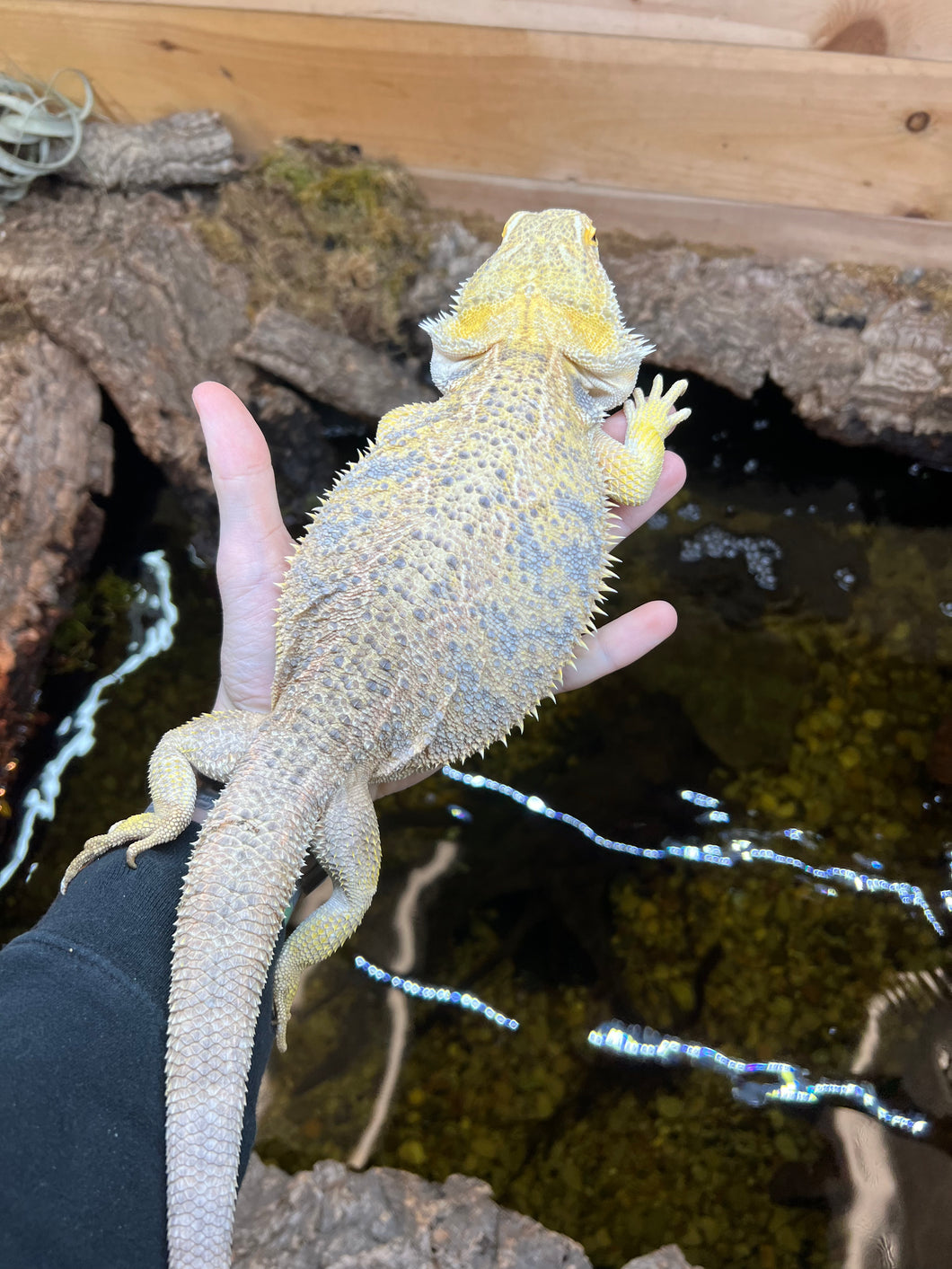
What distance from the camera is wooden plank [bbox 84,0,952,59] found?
2.60m

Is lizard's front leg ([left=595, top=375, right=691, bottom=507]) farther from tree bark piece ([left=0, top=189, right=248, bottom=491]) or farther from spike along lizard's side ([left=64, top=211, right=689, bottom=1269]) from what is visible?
tree bark piece ([left=0, top=189, right=248, bottom=491])

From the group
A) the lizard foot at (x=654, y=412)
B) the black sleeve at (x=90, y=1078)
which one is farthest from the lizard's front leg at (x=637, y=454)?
the black sleeve at (x=90, y=1078)

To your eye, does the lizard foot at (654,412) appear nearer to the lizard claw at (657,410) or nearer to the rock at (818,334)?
the lizard claw at (657,410)

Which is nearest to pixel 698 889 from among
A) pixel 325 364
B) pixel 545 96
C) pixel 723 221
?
pixel 325 364

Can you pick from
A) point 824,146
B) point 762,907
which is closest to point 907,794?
point 762,907

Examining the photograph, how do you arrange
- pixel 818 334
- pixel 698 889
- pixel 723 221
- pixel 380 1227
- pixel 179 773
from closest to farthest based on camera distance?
pixel 179 773 → pixel 380 1227 → pixel 698 889 → pixel 818 334 → pixel 723 221

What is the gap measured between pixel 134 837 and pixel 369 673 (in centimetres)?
65

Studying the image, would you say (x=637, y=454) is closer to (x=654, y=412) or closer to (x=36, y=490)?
(x=654, y=412)

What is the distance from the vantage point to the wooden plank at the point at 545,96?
8.95 feet

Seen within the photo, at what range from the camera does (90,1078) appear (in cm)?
148

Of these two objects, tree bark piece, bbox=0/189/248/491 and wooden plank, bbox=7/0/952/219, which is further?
wooden plank, bbox=7/0/952/219

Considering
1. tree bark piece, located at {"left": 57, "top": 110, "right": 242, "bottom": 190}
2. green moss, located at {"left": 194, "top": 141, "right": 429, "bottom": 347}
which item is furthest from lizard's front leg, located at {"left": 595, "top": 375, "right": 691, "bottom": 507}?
tree bark piece, located at {"left": 57, "top": 110, "right": 242, "bottom": 190}

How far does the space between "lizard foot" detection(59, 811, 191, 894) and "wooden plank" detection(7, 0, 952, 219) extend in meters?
2.54

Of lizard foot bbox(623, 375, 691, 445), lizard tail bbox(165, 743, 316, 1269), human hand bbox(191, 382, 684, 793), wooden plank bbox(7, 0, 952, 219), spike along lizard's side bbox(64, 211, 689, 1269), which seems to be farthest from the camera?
wooden plank bbox(7, 0, 952, 219)
